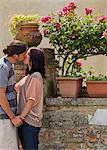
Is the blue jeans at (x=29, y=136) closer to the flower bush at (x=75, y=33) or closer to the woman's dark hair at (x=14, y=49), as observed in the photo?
the woman's dark hair at (x=14, y=49)

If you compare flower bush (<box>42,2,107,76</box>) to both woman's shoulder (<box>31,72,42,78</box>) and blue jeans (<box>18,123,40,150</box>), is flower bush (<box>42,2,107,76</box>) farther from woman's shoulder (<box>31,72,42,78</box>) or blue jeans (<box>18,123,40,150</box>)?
blue jeans (<box>18,123,40,150</box>)

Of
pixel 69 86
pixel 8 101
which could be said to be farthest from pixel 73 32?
pixel 8 101

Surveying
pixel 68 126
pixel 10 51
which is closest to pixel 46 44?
pixel 68 126

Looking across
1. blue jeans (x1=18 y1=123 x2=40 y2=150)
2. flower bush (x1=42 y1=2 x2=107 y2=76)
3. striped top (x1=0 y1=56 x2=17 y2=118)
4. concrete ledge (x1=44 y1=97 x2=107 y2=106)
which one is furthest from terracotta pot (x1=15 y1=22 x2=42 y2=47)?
blue jeans (x1=18 y1=123 x2=40 y2=150)

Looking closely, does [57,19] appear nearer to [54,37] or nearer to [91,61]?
[54,37]

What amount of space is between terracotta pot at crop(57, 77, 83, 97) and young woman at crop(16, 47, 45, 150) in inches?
29.4

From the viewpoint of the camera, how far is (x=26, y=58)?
406 cm

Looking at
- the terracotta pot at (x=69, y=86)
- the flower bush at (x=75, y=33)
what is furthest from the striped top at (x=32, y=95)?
the flower bush at (x=75, y=33)

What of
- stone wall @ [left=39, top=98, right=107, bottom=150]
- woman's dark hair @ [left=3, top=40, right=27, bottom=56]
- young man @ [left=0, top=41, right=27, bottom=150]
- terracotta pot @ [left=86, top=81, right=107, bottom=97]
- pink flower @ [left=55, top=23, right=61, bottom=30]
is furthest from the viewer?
pink flower @ [left=55, top=23, right=61, bottom=30]

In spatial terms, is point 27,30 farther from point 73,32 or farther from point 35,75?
point 35,75

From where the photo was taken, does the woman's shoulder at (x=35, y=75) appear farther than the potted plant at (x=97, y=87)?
No

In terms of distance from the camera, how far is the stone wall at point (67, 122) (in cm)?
459

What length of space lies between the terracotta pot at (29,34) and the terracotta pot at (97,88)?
86 cm

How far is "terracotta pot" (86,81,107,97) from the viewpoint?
4719 millimetres
